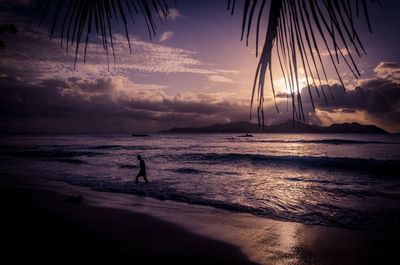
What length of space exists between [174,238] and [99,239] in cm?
157

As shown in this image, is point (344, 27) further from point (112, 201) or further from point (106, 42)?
point (112, 201)

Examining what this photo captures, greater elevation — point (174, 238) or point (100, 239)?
point (100, 239)

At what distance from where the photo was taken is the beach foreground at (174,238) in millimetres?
5020

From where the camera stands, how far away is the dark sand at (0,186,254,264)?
486 centimetres

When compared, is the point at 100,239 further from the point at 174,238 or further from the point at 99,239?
the point at 174,238

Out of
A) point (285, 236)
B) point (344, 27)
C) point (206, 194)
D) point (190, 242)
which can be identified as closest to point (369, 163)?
point (206, 194)

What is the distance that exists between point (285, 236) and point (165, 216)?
11.1 ft

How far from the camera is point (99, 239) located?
582 cm

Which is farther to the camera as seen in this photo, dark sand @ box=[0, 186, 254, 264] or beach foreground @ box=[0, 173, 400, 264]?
beach foreground @ box=[0, 173, 400, 264]

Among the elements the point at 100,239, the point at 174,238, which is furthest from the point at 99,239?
the point at 174,238

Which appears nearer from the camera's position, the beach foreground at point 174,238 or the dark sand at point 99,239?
the dark sand at point 99,239

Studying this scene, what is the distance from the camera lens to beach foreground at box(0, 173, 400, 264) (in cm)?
502

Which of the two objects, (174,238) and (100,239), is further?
(174,238)

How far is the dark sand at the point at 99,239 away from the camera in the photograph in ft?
16.0
